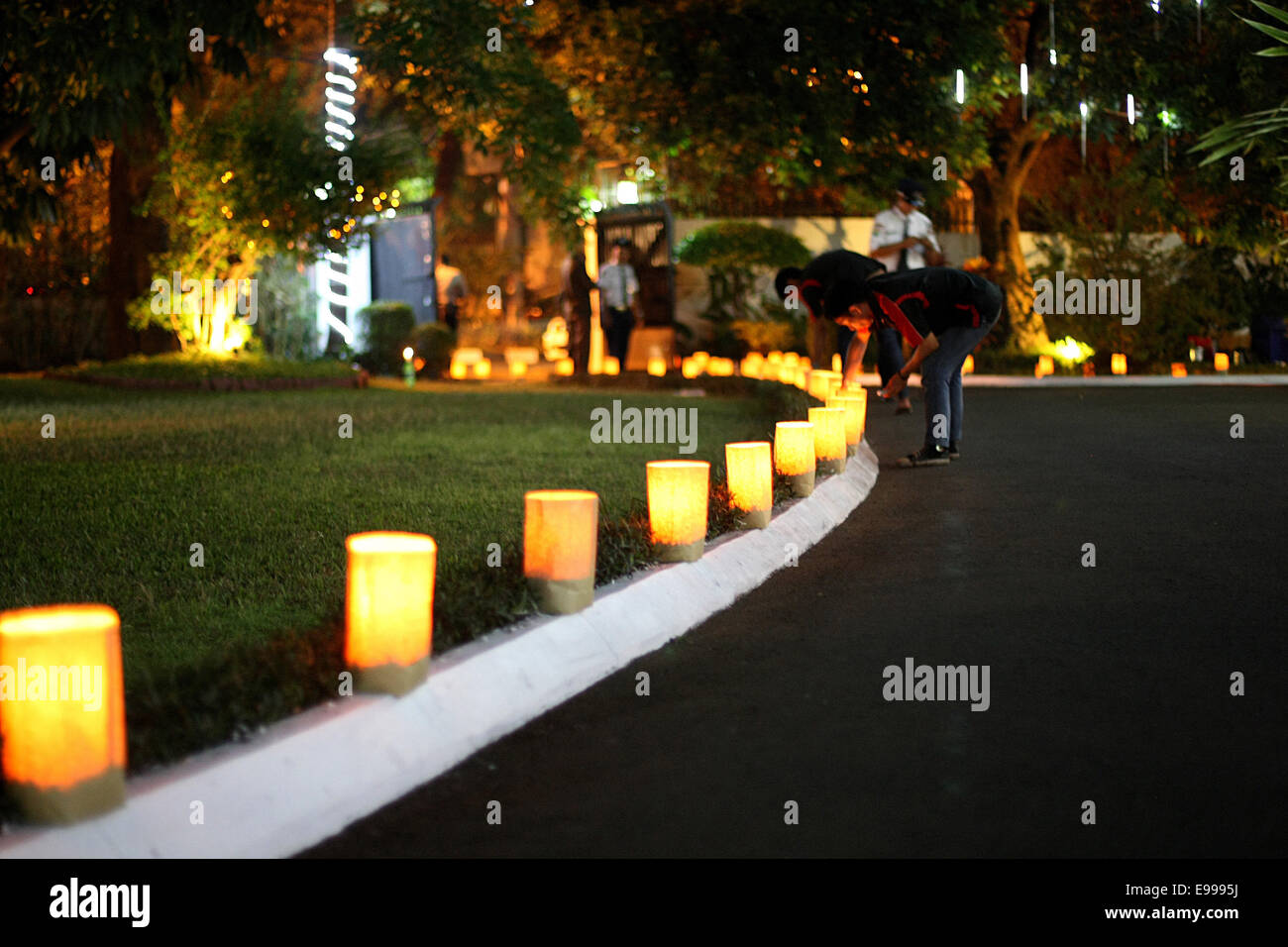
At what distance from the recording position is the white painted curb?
3.48 metres

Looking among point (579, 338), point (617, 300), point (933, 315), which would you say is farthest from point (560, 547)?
point (579, 338)

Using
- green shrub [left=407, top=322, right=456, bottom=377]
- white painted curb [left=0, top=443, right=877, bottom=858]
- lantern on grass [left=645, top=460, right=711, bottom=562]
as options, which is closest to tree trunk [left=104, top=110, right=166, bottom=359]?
green shrub [left=407, top=322, right=456, bottom=377]

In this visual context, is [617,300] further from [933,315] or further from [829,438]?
[829,438]

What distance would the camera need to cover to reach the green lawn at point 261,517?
4.36 m

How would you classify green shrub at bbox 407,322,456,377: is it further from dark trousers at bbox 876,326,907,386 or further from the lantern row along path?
the lantern row along path

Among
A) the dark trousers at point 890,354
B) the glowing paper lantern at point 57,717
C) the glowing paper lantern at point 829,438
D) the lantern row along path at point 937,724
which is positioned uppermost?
the dark trousers at point 890,354

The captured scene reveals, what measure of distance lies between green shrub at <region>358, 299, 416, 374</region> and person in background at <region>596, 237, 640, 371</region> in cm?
562

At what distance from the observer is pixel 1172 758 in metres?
4.38

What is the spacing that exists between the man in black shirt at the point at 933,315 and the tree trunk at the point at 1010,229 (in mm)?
14976

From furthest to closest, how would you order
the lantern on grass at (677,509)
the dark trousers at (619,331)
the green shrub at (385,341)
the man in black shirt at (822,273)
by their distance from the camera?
the green shrub at (385,341)
the dark trousers at (619,331)
the man in black shirt at (822,273)
the lantern on grass at (677,509)

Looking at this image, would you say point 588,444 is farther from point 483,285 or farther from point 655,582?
point 483,285

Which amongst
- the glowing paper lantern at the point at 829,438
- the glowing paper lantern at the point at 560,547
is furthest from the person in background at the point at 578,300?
the glowing paper lantern at the point at 560,547

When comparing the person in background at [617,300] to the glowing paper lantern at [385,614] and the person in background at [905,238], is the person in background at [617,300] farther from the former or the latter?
the glowing paper lantern at [385,614]

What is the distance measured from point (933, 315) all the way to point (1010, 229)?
16.6 metres
